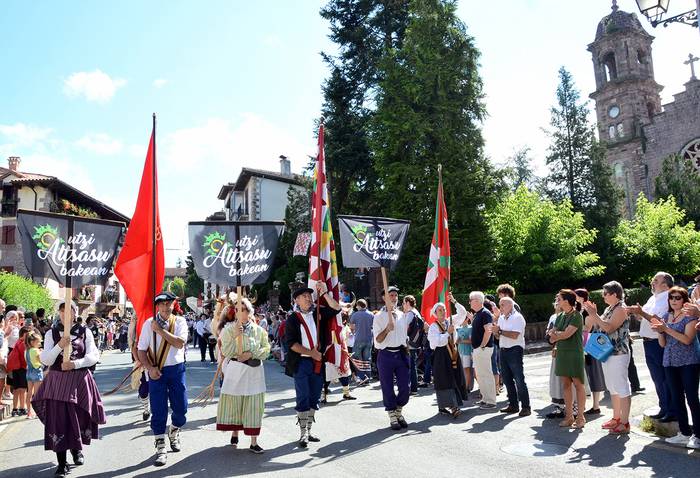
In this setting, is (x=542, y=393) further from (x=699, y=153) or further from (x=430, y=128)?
(x=699, y=153)

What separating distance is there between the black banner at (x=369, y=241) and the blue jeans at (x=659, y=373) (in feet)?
13.7

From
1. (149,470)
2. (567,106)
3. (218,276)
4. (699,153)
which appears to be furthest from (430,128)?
(699,153)

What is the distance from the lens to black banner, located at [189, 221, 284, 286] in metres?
8.48

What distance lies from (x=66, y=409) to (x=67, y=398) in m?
0.15

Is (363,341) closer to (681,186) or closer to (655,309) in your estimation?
(655,309)

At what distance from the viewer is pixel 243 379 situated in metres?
7.09

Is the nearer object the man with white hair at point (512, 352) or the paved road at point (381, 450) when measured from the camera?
the paved road at point (381, 450)

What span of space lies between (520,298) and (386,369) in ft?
57.7

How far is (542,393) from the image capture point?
11.0m

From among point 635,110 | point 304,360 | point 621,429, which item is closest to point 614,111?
point 635,110

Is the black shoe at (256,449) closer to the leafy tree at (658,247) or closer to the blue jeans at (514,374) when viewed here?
the blue jeans at (514,374)

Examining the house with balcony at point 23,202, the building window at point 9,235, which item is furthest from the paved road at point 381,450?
the building window at point 9,235

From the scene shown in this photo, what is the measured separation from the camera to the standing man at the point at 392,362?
26.8ft

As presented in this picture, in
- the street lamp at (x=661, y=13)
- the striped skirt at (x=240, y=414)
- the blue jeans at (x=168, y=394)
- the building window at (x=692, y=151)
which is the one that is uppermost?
the building window at (x=692, y=151)
